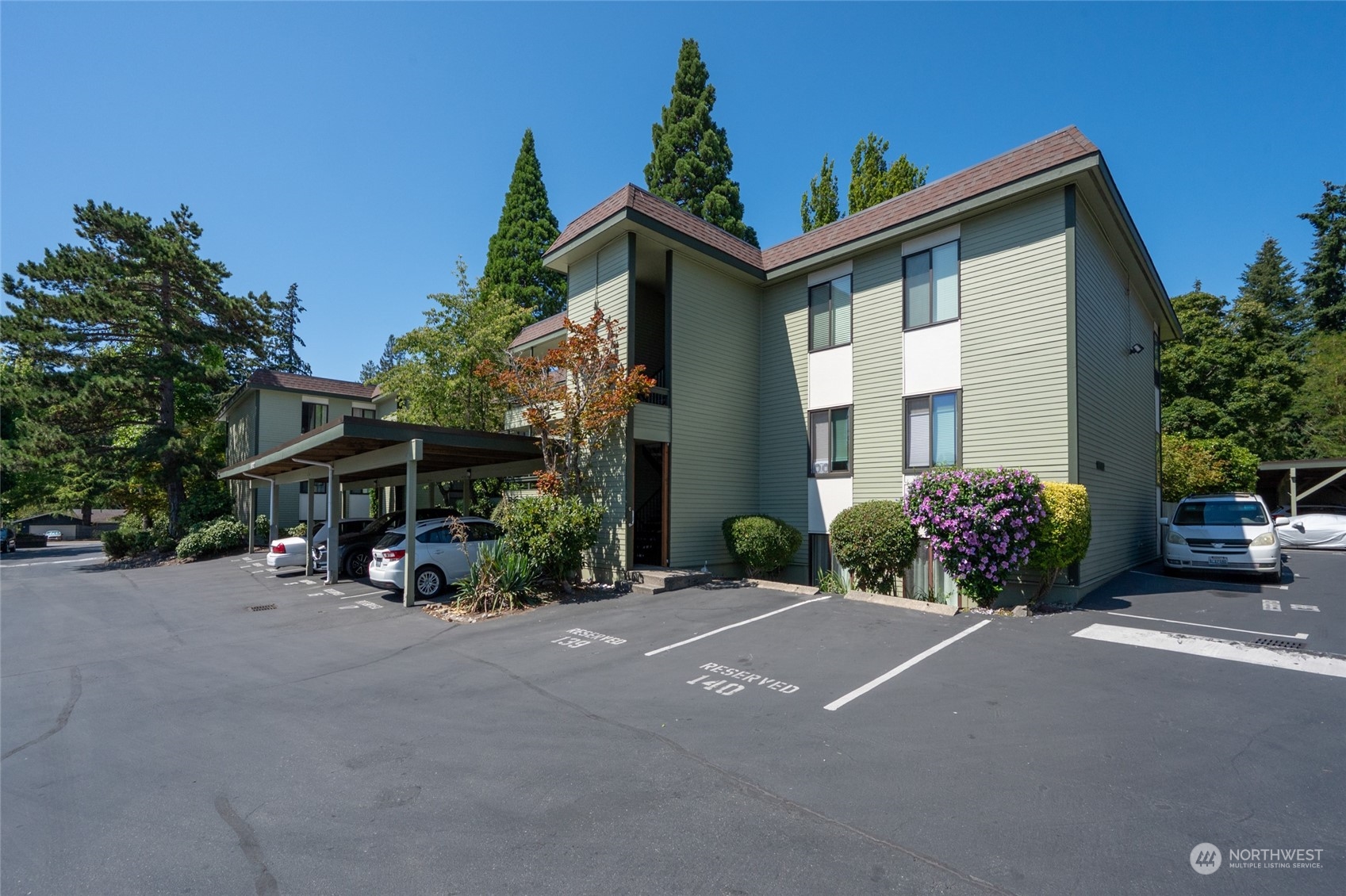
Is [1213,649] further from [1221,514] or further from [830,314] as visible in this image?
[830,314]

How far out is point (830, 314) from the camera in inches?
551

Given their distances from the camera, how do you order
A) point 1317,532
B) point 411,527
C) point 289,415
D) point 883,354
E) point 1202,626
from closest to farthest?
point 1202,626 < point 411,527 < point 883,354 < point 1317,532 < point 289,415

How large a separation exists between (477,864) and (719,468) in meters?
11.3

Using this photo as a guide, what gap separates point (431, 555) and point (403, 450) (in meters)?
2.20

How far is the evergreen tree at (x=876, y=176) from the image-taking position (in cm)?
2475

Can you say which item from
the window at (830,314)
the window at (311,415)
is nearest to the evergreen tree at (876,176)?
the window at (830,314)

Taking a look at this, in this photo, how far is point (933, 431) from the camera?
469 inches

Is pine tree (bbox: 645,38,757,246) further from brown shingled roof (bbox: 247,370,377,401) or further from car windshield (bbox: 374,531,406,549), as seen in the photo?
car windshield (bbox: 374,531,406,549)

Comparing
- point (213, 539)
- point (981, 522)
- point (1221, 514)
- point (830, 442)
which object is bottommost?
point (213, 539)

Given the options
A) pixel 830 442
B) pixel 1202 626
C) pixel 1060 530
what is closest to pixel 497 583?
pixel 830 442

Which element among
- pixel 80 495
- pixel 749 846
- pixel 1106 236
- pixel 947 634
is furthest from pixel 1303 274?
pixel 80 495

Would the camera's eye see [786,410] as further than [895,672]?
Yes

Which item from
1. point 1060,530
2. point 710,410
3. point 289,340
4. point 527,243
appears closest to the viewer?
point 1060,530

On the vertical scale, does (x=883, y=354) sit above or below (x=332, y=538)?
above
